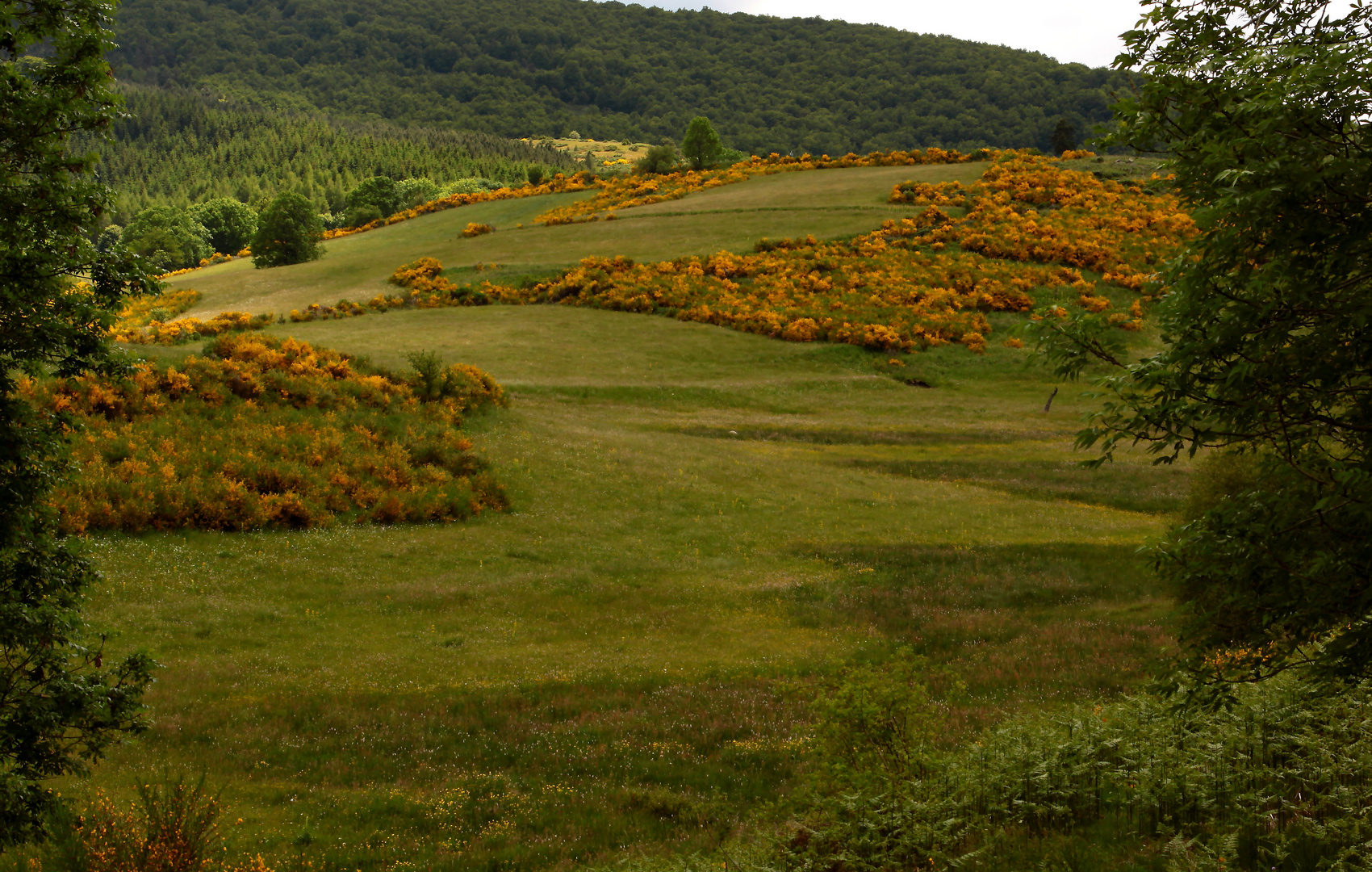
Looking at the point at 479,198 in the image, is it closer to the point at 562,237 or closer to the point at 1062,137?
the point at 562,237

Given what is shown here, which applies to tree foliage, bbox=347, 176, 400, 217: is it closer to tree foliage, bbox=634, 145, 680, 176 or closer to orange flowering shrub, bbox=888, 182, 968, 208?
tree foliage, bbox=634, 145, 680, 176

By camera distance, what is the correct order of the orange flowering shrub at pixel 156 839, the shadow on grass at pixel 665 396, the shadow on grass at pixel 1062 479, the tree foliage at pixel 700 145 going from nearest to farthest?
1. the orange flowering shrub at pixel 156 839
2. the shadow on grass at pixel 1062 479
3. the shadow on grass at pixel 665 396
4. the tree foliage at pixel 700 145

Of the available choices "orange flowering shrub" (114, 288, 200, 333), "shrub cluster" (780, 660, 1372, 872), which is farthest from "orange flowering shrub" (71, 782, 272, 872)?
"orange flowering shrub" (114, 288, 200, 333)

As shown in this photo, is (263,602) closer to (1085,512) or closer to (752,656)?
(752,656)

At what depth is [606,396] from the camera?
47281mm

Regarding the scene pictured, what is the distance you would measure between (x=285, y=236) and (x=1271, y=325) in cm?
10445

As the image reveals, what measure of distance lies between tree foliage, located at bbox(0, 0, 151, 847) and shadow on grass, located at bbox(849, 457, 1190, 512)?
108ft

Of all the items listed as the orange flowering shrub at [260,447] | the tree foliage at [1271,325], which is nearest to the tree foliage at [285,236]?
the orange flowering shrub at [260,447]

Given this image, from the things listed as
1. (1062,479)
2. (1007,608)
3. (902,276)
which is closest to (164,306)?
(902,276)

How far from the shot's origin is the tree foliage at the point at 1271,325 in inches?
253

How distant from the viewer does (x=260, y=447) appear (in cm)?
2380

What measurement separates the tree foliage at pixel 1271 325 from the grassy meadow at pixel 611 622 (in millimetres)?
6185

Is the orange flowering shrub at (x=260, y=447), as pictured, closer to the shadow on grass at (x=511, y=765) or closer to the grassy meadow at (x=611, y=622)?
the grassy meadow at (x=611, y=622)

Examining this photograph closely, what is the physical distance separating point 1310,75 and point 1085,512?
28.1 m
